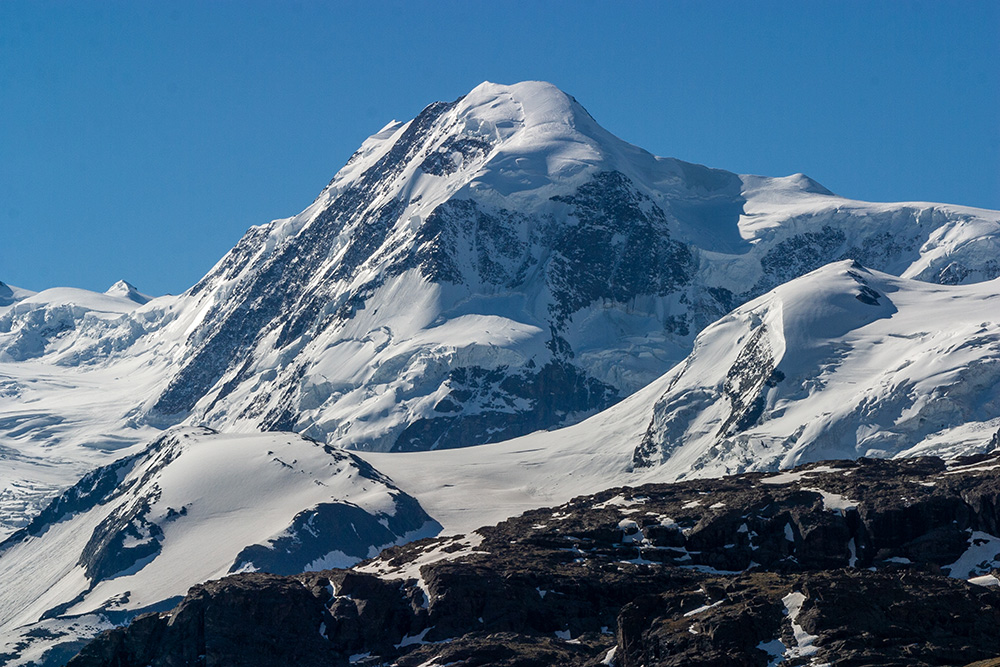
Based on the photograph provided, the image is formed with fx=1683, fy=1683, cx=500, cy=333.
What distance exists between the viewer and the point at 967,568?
137 meters

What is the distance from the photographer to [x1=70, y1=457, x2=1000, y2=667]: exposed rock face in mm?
111250

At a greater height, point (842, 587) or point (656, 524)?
point (656, 524)

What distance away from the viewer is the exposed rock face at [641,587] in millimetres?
111250

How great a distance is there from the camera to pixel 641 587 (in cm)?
13688

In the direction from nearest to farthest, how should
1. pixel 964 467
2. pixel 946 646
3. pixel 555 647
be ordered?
pixel 946 646 < pixel 555 647 < pixel 964 467

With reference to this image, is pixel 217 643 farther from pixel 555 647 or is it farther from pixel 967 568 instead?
pixel 967 568

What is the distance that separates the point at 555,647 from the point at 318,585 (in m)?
26.9

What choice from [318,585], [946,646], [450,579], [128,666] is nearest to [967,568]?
[946,646]

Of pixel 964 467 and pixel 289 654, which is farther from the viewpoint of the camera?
pixel 964 467

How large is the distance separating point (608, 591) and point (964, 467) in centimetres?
4114

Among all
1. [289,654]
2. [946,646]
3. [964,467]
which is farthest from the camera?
[964,467]

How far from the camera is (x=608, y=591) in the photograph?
137000 mm

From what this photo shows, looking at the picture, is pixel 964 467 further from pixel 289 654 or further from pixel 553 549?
pixel 289 654

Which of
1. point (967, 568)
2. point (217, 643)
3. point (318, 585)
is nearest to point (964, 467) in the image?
point (967, 568)
